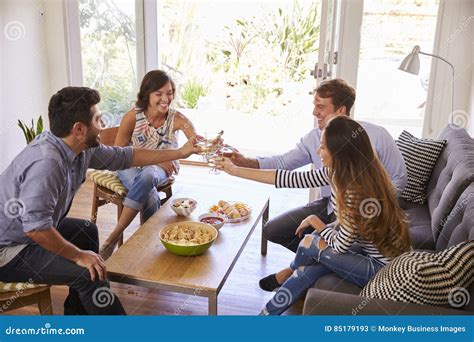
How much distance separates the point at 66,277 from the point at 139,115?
4.17 feet

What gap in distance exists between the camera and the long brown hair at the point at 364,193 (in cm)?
201

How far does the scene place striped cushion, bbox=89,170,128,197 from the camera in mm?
3043

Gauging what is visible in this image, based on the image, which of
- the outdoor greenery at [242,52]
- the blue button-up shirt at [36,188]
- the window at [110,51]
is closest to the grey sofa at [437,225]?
the blue button-up shirt at [36,188]

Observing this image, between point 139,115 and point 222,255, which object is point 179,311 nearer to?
point 222,255

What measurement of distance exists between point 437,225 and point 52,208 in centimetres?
167

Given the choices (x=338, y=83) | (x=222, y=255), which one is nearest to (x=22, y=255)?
(x=222, y=255)

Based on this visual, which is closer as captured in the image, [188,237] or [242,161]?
[188,237]

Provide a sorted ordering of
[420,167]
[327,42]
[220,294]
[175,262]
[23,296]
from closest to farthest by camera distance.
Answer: [23,296] → [175,262] → [220,294] → [420,167] → [327,42]

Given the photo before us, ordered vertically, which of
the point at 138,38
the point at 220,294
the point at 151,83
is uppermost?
the point at 138,38

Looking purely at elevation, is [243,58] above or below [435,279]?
above

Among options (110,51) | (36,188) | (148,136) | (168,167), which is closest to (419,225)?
(168,167)

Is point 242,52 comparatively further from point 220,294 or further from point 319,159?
point 220,294

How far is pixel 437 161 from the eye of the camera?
291 centimetres

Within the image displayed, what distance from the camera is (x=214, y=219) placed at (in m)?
2.54
